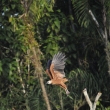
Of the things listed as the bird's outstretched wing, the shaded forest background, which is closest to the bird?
the bird's outstretched wing

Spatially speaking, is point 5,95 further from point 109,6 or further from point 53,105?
point 109,6

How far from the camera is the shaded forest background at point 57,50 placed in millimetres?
6531

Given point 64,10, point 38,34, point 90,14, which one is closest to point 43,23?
point 38,34

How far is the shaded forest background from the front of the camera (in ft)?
21.4

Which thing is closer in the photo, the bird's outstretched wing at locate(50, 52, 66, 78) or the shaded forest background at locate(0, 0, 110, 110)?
the bird's outstretched wing at locate(50, 52, 66, 78)

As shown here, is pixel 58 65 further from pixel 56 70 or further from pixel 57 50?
pixel 57 50

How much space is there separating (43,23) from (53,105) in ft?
4.52

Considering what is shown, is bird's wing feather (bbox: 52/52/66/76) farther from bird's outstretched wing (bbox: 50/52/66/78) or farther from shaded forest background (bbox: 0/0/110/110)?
shaded forest background (bbox: 0/0/110/110)

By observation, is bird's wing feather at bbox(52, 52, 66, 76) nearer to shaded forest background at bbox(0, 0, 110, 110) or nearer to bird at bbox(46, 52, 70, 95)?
bird at bbox(46, 52, 70, 95)

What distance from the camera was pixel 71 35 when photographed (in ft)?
23.9

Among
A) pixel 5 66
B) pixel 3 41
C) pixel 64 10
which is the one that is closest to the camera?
pixel 5 66

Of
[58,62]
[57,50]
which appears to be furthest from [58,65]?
[57,50]

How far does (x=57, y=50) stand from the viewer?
6.94 meters

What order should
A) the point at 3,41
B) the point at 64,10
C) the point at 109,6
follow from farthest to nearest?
the point at 64,10, the point at 3,41, the point at 109,6
